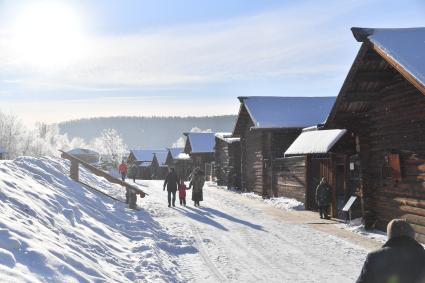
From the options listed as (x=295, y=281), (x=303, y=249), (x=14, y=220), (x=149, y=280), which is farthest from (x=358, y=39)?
(x=14, y=220)

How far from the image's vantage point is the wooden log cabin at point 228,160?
34.0 metres

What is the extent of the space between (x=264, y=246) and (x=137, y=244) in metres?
3.12

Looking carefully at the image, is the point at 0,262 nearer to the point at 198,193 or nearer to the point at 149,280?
the point at 149,280

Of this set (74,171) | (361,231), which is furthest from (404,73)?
(74,171)

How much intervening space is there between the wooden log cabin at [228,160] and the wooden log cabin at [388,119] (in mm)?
18998

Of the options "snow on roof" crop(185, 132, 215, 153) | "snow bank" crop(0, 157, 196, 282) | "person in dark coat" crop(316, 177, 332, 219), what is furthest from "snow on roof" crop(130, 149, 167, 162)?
"snow bank" crop(0, 157, 196, 282)

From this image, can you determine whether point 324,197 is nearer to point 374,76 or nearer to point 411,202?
point 411,202

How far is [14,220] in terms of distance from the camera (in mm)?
7051

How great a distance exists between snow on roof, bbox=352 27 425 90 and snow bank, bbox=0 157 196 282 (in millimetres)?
6172

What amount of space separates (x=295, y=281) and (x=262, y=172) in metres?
18.5

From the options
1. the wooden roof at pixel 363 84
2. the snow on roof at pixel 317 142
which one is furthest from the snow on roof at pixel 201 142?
the wooden roof at pixel 363 84

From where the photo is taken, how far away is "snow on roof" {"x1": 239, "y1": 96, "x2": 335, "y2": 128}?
26.9 m

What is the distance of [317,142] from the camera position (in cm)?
1797

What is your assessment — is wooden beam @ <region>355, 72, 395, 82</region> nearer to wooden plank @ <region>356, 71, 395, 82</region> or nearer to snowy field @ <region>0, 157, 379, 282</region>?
wooden plank @ <region>356, 71, 395, 82</region>
